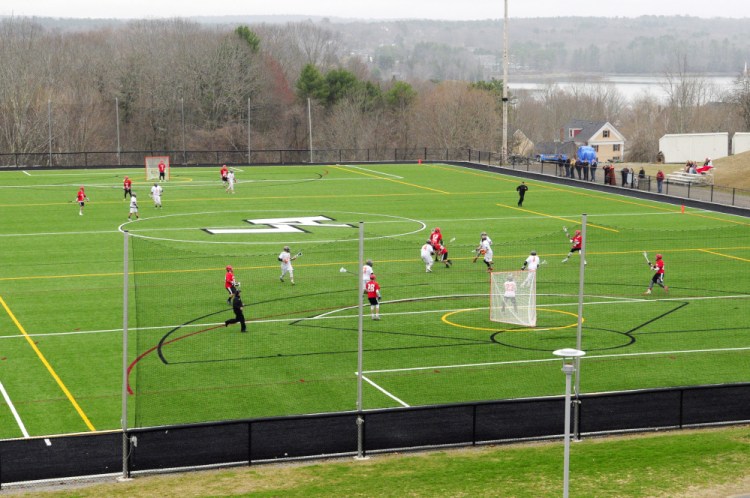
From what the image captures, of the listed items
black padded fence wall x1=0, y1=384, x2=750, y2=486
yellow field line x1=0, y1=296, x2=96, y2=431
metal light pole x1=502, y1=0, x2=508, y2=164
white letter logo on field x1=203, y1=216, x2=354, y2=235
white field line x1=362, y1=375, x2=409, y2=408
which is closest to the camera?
black padded fence wall x1=0, y1=384, x2=750, y2=486

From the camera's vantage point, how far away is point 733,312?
1287 inches

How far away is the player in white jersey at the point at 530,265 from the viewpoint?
92.5ft

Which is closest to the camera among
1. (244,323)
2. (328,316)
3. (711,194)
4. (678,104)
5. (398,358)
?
(244,323)

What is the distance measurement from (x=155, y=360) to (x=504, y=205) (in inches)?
1685

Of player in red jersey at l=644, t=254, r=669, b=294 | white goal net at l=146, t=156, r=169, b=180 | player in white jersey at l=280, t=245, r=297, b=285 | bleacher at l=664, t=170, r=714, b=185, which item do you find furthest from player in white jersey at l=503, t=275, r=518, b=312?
→ white goal net at l=146, t=156, r=169, b=180

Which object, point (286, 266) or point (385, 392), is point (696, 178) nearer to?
point (286, 266)

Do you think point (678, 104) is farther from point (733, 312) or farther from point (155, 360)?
point (155, 360)

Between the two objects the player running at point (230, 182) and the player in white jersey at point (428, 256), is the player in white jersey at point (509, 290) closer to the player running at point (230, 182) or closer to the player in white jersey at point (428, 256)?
the player in white jersey at point (428, 256)

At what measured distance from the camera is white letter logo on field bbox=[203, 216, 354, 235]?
165 ft

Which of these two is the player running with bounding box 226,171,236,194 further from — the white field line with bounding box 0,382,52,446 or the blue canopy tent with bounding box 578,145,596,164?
the white field line with bounding box 0,382,52,446

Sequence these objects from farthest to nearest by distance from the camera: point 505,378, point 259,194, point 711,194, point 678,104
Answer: point 678,104 → point 259,194 → point 711,194 → point 505,378

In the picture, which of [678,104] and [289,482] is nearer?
[289,482]

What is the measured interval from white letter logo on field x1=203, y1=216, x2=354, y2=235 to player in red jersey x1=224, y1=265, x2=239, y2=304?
25.7 metres

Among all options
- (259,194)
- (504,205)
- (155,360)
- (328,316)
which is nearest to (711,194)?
(504,205)
